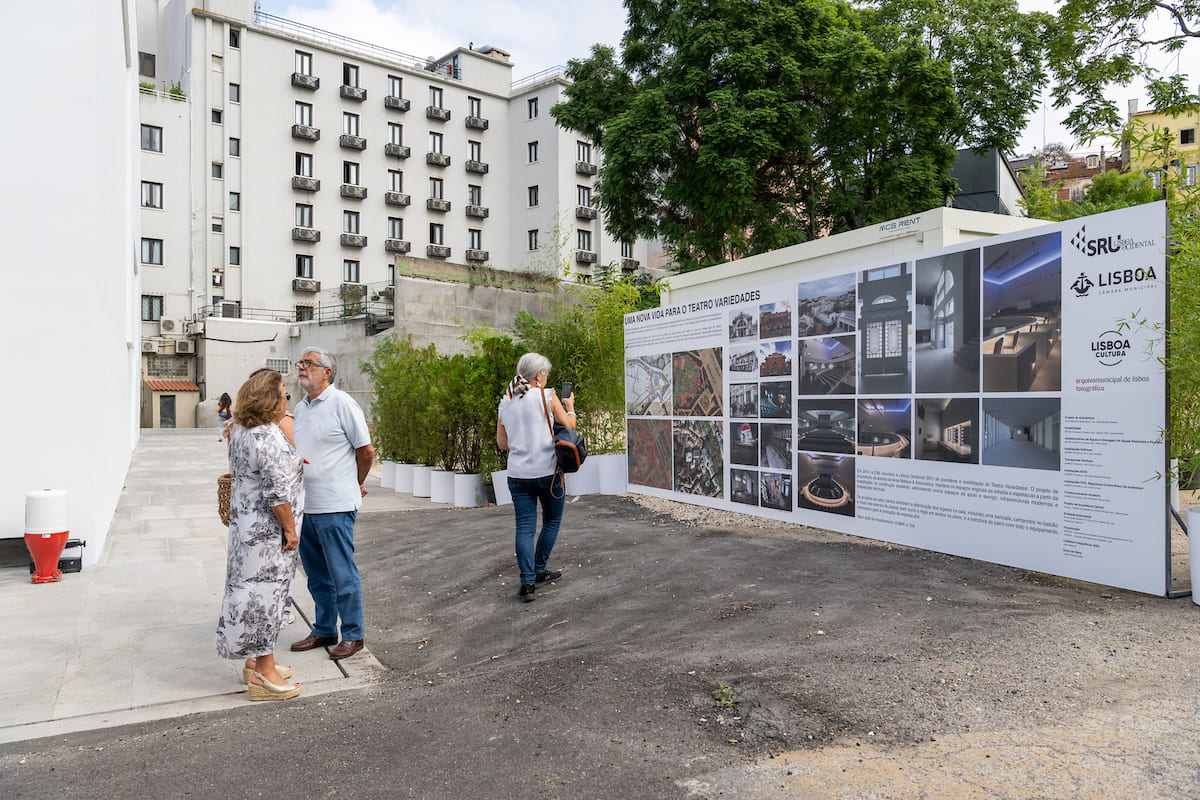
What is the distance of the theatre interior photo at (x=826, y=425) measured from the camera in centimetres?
691

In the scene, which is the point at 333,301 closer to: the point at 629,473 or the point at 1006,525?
the point at 629,473

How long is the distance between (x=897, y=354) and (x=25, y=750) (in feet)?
19.2

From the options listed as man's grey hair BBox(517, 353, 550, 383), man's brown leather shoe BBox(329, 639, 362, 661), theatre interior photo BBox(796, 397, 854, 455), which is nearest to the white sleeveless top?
man's grey hair BBox(517, 353, 550, 383)

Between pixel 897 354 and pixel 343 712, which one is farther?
pixel 897 354

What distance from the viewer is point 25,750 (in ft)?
11.0

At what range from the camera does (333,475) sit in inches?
177

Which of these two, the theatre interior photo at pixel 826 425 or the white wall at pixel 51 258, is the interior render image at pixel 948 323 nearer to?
the theatre interior photo at pixel 826 425

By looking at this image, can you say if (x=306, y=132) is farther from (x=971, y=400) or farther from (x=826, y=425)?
(x=971, y=400)

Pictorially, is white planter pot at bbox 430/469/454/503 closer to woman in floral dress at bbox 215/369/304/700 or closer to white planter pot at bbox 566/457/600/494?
white planter pot at bbox 566/457/600/494

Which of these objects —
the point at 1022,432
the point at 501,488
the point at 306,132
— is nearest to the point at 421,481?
the point at 501,488

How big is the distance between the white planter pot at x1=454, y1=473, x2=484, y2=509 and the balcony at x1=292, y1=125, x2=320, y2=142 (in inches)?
1285

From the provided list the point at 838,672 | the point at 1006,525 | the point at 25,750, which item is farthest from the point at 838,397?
the point at 25,750

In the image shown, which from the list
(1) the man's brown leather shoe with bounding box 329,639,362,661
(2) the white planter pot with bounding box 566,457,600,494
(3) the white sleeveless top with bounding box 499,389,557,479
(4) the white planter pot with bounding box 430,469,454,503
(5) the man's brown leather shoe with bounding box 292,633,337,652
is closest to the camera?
(1) the man's brown leather shoe with bounding box 329,639,362,661

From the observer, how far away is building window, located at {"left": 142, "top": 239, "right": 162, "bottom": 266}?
34625 mm
